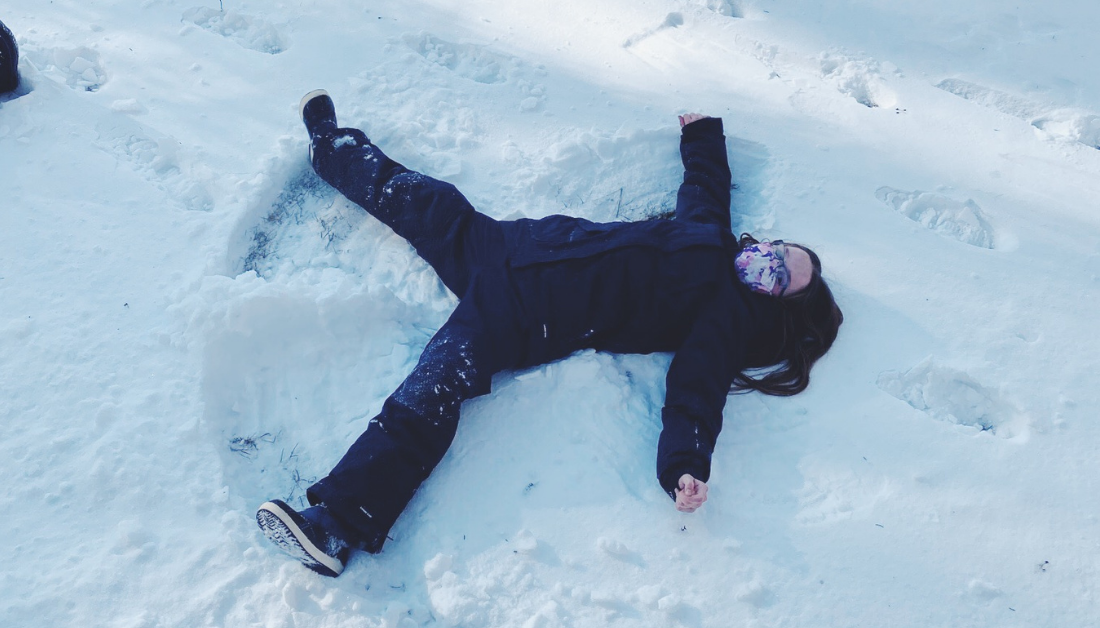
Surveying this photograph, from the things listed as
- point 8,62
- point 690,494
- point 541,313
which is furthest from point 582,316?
point 8,62

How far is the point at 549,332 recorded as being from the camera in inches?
103

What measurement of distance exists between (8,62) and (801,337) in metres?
3.57

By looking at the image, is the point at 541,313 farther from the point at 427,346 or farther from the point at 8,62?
the point at 8,62

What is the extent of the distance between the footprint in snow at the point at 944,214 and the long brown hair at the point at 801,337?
756 millimetres

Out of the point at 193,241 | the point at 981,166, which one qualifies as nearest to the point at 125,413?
the point at 193,241

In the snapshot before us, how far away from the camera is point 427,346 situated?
2.55 m

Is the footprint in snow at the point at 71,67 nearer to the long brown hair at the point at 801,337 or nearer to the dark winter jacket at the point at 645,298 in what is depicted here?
the dark winter jacket at the point at 645,298

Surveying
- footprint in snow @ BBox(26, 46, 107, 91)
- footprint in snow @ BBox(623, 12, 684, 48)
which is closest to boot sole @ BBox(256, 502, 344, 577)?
footprint in snow @ BBox(26, 46, 107, 91)

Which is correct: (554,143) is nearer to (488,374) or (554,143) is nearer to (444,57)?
(444,57)

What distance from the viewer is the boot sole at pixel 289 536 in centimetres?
207

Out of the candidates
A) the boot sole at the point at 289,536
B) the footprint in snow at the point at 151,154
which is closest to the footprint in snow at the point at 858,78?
the footprint in snow at the point at 151,154

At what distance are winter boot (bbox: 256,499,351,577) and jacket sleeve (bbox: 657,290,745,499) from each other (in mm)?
1019

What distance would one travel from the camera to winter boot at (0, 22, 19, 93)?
3168 millimetres

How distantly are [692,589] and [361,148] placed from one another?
215 centimetres
